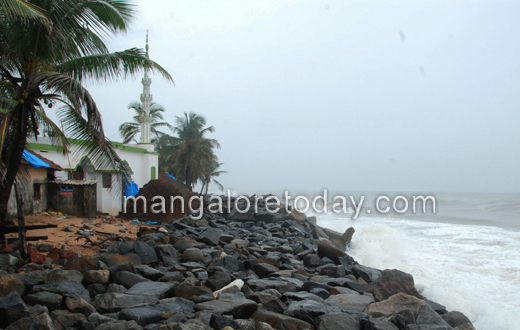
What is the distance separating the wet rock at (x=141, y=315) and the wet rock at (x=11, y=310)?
951 mm

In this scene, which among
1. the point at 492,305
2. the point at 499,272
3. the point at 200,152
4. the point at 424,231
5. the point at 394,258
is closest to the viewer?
the point at 492,305

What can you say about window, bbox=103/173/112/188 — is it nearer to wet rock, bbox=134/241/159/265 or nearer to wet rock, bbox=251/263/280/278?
wet rock, bbox=134/241/159/265

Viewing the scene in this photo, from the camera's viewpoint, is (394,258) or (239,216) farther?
(239,216)

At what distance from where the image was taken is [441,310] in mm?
5617

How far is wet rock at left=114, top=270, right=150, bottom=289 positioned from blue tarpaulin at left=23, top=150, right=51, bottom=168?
24.6 ft

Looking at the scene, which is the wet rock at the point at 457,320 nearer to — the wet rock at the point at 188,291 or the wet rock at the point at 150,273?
the wet rock at the point at 188,291

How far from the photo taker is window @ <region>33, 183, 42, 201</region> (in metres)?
11.5

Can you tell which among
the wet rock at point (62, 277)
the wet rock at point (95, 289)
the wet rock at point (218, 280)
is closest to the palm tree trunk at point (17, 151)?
the wet rock at point (62, 277)

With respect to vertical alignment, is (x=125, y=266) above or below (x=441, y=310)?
above

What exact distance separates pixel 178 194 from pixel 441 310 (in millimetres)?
8907

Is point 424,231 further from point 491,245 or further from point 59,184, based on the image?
point 59,184

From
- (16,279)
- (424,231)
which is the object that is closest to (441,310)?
(16,279)

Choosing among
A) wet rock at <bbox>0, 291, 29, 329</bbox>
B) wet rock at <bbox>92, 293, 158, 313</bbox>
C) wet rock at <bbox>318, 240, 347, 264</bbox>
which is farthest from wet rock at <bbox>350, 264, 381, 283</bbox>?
wet rock at <bbox>0, 291, 29, 329</bbox>

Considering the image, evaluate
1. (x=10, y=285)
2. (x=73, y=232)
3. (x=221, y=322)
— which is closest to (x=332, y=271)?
(x=221, y=322)
